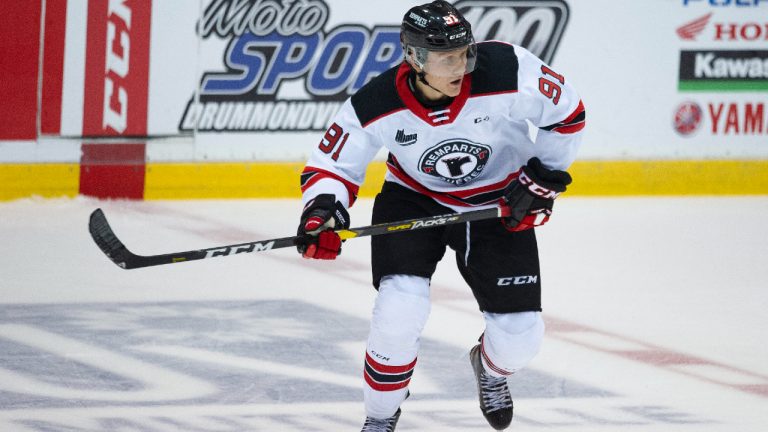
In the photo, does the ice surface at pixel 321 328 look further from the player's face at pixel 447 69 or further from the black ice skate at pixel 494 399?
the player's face at pixel 447 69

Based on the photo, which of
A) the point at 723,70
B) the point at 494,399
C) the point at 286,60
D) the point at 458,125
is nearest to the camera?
the point at 458,125

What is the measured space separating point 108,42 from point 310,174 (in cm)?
325

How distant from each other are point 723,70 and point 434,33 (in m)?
4.01

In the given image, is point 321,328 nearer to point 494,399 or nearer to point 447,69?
point 494,399

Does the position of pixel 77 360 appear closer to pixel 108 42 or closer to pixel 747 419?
pixel 747 419

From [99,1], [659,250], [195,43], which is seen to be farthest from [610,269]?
[99,1]

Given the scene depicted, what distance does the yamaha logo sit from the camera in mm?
3238

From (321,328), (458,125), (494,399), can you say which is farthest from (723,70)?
(458,125)

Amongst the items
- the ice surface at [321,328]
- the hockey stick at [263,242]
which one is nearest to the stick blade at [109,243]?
the hockey stick at [263,242]

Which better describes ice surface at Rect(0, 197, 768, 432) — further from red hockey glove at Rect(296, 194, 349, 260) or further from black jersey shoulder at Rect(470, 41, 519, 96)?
black jersey shoulder at Rect(470, 41, 519, 96)

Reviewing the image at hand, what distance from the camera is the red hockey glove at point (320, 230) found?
312 cm

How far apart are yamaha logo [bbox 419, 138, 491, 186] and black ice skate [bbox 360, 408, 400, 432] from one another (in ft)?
1.99

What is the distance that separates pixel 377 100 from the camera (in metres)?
3.21

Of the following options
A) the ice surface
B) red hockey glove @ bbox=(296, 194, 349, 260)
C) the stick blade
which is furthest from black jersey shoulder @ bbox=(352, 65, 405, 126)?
the ice surface
